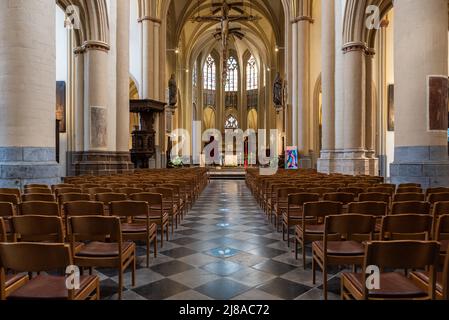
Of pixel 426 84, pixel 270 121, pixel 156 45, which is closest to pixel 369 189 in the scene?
pixel 426 84

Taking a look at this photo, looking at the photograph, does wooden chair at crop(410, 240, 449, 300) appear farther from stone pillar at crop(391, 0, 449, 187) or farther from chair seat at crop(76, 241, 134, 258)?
stone pillar at crop(391, 0, 449, 187)

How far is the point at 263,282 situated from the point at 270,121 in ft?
115

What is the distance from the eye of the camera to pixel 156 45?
21.3 meters

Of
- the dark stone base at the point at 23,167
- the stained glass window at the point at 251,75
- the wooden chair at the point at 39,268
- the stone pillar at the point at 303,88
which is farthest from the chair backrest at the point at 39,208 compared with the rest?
the stained glass window at the point at 251,75

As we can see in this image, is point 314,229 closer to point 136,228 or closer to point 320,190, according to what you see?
point 320,190

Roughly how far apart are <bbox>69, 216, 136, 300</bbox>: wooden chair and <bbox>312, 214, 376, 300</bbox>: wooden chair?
178 cm

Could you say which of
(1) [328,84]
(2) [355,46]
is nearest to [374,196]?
(2) [355,46]

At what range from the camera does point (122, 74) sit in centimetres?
1411

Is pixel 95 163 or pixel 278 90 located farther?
pixel 278 90

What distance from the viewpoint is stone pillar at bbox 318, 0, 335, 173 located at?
1410cm

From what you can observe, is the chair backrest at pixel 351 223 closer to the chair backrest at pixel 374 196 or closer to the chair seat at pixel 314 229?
the chair seat at pixel 314 229

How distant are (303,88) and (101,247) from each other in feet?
61.0

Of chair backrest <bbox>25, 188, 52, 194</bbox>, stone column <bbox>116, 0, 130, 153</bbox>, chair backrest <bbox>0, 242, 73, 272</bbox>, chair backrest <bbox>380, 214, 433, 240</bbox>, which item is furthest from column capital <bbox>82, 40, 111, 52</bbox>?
chair backrest <bbox>380, 214, 433, 240</bbox>

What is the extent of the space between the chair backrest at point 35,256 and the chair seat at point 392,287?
5.92 feet
